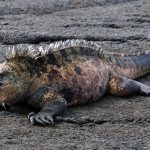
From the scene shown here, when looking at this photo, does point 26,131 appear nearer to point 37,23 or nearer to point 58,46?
point 58,46

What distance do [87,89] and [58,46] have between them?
19.8 inches

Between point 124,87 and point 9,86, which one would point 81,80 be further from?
point 9,86

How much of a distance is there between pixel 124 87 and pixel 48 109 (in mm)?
1105

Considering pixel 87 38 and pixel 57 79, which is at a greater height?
pixel 57 79

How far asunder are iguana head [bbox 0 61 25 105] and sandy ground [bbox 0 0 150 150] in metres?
0.14

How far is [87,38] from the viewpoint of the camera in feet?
29.2

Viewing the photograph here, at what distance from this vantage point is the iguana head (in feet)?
18.3

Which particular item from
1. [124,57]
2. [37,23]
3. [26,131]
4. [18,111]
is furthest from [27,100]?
[37,23]

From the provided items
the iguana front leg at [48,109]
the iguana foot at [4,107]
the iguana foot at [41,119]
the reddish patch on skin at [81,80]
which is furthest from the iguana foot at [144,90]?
the iguana foot at [4,107]

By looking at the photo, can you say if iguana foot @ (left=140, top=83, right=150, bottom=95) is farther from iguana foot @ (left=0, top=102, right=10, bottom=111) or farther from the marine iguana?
iguana foot @ (left=0, top=102, right=10, bottom=111)

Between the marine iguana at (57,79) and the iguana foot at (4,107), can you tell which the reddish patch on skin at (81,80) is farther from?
the iguana foot at (4,107)

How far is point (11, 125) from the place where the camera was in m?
5.36

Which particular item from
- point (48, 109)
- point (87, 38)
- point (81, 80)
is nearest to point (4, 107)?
point (48, 109)

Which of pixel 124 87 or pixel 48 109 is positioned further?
pixel 124 87
